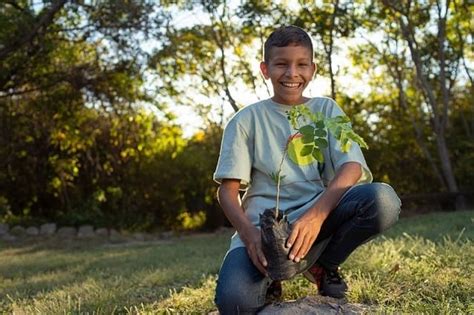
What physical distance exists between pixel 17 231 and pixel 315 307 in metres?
9.97

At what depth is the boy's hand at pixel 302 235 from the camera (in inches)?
86.5

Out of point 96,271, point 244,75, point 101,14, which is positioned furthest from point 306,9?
point 96,271

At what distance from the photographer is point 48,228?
38.5 ft

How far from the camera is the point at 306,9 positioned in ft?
36.1

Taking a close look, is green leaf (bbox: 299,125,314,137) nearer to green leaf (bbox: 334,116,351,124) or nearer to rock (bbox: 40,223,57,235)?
green leaf (bbox: 334,116,351,124)

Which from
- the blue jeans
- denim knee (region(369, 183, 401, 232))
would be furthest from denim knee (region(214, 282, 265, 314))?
denim knee (region(369, 183, 401, 232))

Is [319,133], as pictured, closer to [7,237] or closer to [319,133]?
[319,133]

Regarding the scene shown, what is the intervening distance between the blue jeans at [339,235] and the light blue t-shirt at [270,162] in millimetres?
119

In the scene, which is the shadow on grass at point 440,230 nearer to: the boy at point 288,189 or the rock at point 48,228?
the boy at point 288,189

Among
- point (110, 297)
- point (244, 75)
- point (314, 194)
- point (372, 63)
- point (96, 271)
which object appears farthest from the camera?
point (372, 63)

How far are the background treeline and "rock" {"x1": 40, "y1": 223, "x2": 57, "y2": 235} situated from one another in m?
0.37

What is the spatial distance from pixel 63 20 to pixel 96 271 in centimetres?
656

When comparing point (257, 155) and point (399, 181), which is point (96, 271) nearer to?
point (257, 155)

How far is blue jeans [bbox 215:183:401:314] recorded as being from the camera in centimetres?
238
